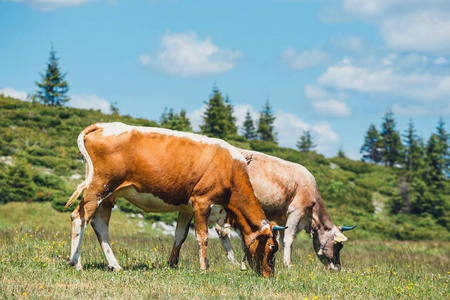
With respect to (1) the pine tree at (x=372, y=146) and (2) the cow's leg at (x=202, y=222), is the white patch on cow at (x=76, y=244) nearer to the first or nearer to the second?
(2) the cow's leg at (x=202, y=222)

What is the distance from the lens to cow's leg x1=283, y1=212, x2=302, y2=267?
10.7 metres

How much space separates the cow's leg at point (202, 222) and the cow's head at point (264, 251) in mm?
869

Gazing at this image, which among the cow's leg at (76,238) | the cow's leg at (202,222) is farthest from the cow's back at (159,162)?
the cow's leg at (76,238)

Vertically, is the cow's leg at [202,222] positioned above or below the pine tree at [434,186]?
below

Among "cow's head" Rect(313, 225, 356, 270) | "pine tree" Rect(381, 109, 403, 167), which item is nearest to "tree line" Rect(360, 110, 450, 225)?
"pine tree" Rect(381, 109, 403, 167)

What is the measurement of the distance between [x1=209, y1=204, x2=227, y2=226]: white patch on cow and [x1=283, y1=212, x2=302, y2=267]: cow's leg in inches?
110

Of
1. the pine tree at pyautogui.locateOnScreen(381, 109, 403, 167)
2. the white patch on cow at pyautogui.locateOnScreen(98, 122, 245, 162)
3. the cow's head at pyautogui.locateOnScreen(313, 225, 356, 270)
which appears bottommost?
the cow's head at pyautogui.locateOnScreen(313, 225, 356, 270)

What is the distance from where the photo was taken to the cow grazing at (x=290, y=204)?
10766 mm

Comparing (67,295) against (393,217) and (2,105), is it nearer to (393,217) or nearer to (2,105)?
(393,217)

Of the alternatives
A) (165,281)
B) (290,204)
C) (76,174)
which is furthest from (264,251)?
(76,174)

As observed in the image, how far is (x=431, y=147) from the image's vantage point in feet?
150

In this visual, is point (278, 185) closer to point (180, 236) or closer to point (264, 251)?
point (264, 251)

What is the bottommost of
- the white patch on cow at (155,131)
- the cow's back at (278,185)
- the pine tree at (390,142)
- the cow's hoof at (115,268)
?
the cow's hoof at (115,268)

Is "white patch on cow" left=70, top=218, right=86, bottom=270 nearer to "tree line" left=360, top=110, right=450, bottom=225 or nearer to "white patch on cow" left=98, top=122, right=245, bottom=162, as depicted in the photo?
"white patch on cow" left=98, top=122, right=245, bottom=162
